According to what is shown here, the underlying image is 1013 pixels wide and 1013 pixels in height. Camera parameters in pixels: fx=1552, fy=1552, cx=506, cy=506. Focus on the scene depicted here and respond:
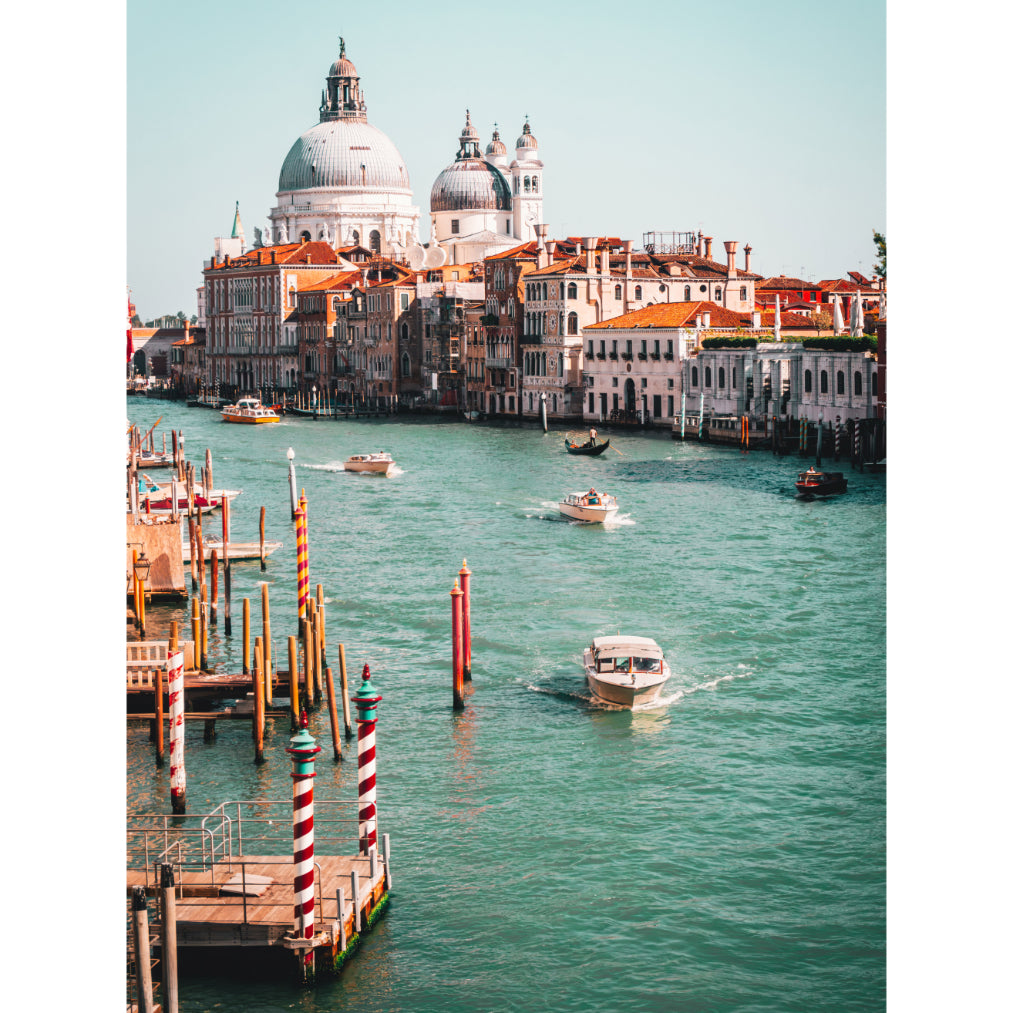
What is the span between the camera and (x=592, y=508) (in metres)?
12.4

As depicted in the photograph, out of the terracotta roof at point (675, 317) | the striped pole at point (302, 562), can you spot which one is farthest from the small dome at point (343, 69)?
the striped pole at point (302, 562)

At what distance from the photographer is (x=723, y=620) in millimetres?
8320

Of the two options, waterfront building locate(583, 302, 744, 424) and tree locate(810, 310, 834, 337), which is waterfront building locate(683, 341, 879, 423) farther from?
tree locate(810, 310, 834, 337)

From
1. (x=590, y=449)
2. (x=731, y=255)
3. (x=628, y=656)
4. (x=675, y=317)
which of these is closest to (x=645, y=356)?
(x=675, y=317)

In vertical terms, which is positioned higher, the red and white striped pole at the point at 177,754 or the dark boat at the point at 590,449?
the dark boat at the point at 590,449

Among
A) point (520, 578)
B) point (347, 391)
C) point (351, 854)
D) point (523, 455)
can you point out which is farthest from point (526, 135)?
point (351, 854)

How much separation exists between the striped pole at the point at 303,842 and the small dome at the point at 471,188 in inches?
1450

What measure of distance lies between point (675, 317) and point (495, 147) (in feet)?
63.8

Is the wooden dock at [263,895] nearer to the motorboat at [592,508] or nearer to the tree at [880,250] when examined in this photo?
the motorboat at [592,508]

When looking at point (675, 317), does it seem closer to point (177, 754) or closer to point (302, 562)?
point (302, 562)

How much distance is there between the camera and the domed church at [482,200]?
128 ft
